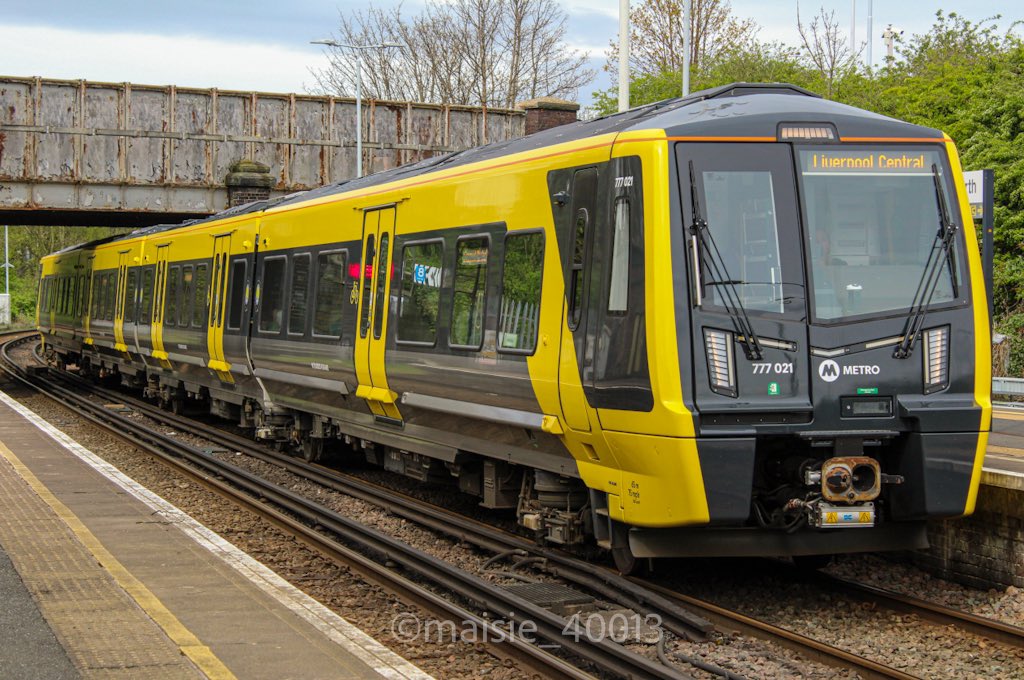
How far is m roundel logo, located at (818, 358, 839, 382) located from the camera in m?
7.80

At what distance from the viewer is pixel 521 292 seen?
9438mm

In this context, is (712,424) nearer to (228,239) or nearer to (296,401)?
(296,401)

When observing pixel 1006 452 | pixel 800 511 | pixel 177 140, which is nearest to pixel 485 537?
pixel 800 511

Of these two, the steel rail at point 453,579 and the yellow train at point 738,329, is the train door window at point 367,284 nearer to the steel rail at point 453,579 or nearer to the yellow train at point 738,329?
the steel rail at point 453,579

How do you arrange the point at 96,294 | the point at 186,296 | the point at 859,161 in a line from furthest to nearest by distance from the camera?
the point at 96,294 → the point at 186,296 → the point at 859,161

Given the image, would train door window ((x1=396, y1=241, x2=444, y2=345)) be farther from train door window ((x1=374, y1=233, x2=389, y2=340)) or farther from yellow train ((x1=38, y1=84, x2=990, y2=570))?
yellow train ((x1=38, y1=84, x2=990, y2=570))

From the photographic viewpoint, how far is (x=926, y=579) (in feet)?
30.9

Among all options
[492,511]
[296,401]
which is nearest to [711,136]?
[492,511]

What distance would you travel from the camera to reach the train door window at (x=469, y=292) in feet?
33.1

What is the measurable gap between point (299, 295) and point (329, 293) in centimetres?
114

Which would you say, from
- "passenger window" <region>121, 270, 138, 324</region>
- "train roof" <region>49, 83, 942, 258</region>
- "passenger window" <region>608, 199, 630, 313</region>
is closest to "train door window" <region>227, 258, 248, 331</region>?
"passenger window" <region>121, 270, 138, 324</region>

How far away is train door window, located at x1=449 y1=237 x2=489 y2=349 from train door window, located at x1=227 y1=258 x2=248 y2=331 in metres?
6.98

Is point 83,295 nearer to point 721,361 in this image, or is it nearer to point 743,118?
point 743,118

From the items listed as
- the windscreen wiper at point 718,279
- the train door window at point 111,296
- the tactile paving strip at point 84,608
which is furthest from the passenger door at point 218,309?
the windscreen wiper at point 718,279
